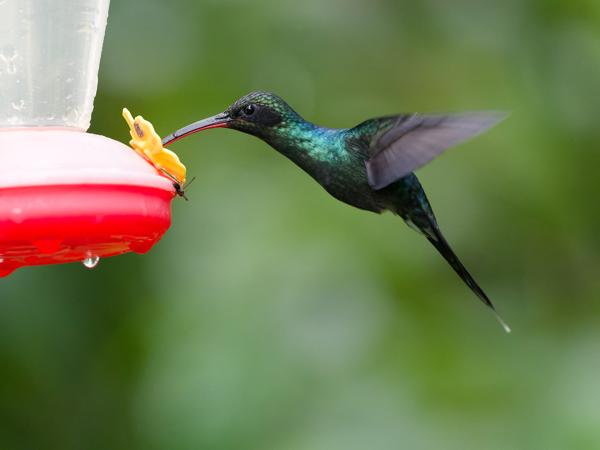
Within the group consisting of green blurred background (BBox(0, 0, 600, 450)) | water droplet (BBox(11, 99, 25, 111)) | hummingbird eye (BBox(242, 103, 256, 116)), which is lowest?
green blurred background (BBox(0, 0, 600, 450))

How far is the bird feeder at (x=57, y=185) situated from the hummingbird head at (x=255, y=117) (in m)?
0.45

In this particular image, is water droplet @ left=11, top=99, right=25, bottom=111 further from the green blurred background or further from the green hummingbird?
the green blurred background

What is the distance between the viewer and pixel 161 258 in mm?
4840

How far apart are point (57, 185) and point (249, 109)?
93 cm

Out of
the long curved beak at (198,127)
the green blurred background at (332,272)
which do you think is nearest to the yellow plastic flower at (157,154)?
the long curved beak at (198,127)

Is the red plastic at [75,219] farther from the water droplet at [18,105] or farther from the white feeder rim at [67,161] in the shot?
the water droplet at [18,105]

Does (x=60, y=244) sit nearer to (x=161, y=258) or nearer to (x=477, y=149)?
(x=161, y=258)

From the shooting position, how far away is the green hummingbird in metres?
3.29

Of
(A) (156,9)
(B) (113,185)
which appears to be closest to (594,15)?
(A) (156,9)

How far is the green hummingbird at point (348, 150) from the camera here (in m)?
3.29

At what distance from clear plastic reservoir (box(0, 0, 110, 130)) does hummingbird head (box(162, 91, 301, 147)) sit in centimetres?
35

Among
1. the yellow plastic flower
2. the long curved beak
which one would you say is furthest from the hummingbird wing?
the yellow plastic flower

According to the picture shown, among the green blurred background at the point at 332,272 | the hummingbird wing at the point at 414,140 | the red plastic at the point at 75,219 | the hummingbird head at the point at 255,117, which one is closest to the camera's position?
the red plastic at the point at 75,219

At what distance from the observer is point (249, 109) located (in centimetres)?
346
